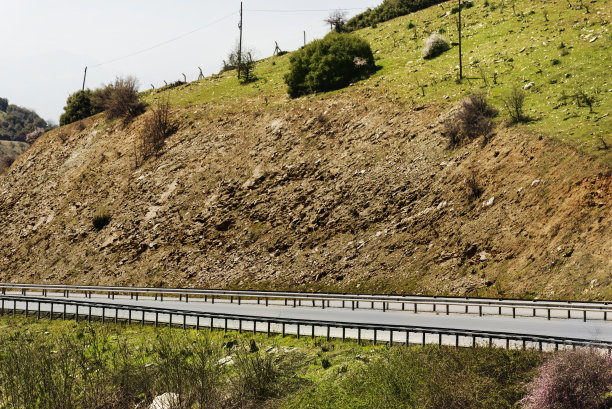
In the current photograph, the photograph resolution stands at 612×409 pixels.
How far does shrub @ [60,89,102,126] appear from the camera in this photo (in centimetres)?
8188

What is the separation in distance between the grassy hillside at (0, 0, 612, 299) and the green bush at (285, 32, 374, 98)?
2368mm

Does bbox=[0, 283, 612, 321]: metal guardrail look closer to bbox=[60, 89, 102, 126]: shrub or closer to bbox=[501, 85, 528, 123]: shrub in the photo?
bbox=[501, 85, 528, 123]: shrub

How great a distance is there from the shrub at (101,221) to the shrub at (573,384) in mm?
48173

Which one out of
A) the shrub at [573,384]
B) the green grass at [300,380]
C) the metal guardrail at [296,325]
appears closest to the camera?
the shrub at [573,384]

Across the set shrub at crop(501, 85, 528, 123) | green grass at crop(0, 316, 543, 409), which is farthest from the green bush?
green grass at crop(0, 316, 543, 409)

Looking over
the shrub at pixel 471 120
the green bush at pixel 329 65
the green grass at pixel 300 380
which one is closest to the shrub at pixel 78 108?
the green bush at pixel 329 65

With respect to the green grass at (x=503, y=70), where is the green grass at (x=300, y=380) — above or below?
below

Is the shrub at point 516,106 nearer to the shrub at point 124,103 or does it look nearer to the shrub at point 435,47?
the shrub at point 435,47

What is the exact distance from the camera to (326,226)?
40656 millimetres

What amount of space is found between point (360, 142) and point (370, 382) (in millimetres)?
33702

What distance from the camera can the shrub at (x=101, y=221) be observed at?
2130 inches

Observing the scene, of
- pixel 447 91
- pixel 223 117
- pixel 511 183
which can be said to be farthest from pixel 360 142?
pixel 223 117

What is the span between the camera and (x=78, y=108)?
271 feet

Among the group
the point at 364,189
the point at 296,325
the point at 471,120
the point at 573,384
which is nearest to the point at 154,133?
the point at 364,189
